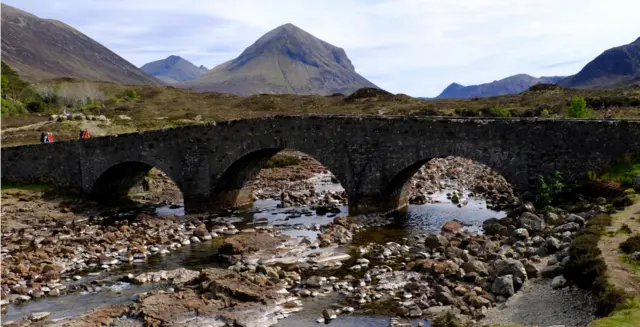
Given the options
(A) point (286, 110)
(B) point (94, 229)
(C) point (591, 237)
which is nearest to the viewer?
(C) point (591, 237)

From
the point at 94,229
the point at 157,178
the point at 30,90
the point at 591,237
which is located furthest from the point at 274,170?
the point at 30,90

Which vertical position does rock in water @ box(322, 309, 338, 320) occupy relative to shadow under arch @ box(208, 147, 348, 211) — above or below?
below

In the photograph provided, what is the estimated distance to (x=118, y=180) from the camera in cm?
4028

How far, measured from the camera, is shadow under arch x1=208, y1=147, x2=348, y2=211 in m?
34.8

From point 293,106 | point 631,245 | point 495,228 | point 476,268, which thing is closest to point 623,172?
point 495,228

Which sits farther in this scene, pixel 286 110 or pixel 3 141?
pixel 286 110

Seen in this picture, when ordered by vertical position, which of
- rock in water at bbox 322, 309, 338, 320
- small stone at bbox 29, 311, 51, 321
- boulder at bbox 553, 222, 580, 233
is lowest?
rock in water at bbox 322, 309, 338, 320

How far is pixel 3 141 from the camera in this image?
49.4m

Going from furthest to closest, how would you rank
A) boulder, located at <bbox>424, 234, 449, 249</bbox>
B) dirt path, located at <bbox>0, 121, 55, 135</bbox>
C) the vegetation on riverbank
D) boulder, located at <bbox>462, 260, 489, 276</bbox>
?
the vegetation on riverbank < dirt path, located at <bbox>0, 121, 55, 135</bbox> < boulder, located at <bbox>424, 234, 449, 249</bbox> < boulder, located at <bbox>462, 260, 489, 276</bbox>

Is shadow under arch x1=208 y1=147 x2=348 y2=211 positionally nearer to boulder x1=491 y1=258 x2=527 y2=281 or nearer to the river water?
the river water

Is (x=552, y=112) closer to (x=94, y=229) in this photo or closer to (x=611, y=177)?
(x=611, y=177)

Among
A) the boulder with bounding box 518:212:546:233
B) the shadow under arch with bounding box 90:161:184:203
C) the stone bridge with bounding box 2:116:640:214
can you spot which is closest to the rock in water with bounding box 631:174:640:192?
the stone bridge with bounding box 2:116:640:214

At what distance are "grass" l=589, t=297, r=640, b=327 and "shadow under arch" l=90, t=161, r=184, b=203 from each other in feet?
99.1

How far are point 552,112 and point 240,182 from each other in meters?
34.9
